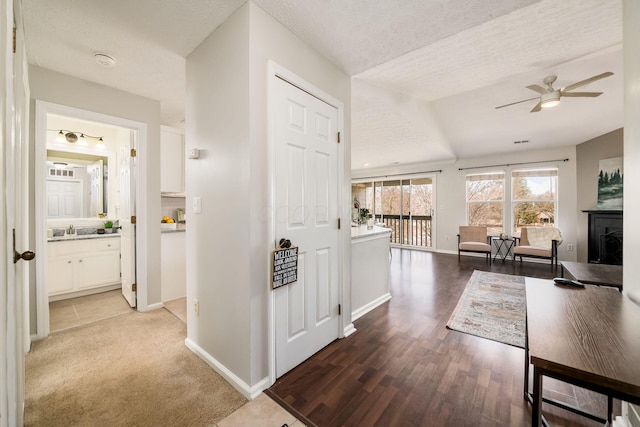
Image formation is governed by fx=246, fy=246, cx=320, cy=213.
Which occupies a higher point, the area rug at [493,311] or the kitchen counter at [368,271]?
the kitchen counter at [368,271]

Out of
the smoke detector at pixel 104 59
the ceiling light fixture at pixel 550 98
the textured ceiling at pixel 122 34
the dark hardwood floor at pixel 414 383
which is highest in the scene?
the textured ceiling at pixel 122 34

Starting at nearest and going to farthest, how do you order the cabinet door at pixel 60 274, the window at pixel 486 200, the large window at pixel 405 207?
Answer: 1. the cabinet door at pixel 60 274
2. the window at pixel 486 200
3. the large window at pixel 405 207

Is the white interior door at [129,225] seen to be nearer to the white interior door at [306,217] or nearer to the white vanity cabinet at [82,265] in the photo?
the white vanity cabinet at [82,265]

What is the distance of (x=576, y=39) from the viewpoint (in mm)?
2162

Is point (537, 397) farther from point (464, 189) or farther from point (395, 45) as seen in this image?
point (464, 189)

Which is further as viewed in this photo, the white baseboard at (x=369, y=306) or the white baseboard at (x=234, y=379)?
the white baseboard at (x=369, y=306)

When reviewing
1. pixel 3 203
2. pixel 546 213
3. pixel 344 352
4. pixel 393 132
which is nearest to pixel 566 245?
pixel 546 213

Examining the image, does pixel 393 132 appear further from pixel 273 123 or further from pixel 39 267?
pixel 39 267

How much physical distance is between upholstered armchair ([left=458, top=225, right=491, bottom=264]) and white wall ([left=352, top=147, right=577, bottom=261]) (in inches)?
29.3

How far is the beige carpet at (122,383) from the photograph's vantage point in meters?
1.43

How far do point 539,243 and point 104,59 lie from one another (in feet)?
24.6

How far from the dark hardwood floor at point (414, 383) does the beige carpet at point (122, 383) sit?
A: 1.59ft

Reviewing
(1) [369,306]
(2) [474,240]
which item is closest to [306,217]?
(1) [369,306]

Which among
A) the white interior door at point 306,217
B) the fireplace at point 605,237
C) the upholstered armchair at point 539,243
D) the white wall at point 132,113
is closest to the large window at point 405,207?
the upholstered armchair at point 539,243
